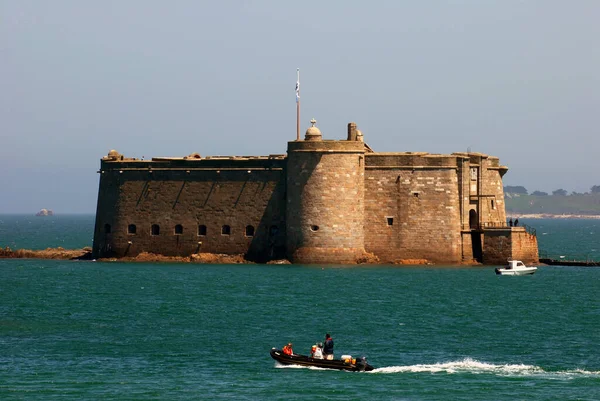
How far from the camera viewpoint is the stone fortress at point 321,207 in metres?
69.6

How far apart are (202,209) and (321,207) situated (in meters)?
9.15

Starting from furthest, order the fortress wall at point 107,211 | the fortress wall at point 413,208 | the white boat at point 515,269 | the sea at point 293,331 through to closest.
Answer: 1. the fortress wall at point 107,211
2. the fortress wall at point 413,208
3. the white boat at point 515,269
4. the sea at point 293,331

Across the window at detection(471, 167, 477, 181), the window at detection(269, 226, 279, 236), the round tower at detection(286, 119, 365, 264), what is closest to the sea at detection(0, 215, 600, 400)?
the round tower at detection(286, 119, 365, 264)

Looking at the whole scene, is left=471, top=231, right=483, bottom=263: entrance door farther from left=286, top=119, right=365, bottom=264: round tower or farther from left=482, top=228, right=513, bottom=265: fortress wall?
left=286, top=119, right=365, bottom=264: round tower

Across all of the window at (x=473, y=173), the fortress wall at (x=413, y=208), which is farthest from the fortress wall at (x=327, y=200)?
the window at (x=473, y=173)

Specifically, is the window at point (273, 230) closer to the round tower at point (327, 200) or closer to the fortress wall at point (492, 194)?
the round tower at point (327, 200)

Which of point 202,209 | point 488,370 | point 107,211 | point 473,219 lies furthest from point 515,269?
point 488,370

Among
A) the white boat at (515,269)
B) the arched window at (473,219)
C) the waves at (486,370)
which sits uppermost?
the arched window at (473,219)

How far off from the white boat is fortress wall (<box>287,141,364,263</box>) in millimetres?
8225

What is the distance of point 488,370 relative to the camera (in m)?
38.9

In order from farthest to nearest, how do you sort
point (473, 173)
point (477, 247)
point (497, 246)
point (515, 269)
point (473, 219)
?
point (473, 173)
point (473, 219)
point (477, 247)
point (497, 246)
point (515, 269)

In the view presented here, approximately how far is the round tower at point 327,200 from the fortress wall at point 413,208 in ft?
3.54

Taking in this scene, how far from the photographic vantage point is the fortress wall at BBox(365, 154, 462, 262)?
70500 millimetres

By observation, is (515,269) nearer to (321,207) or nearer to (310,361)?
(321,207)
